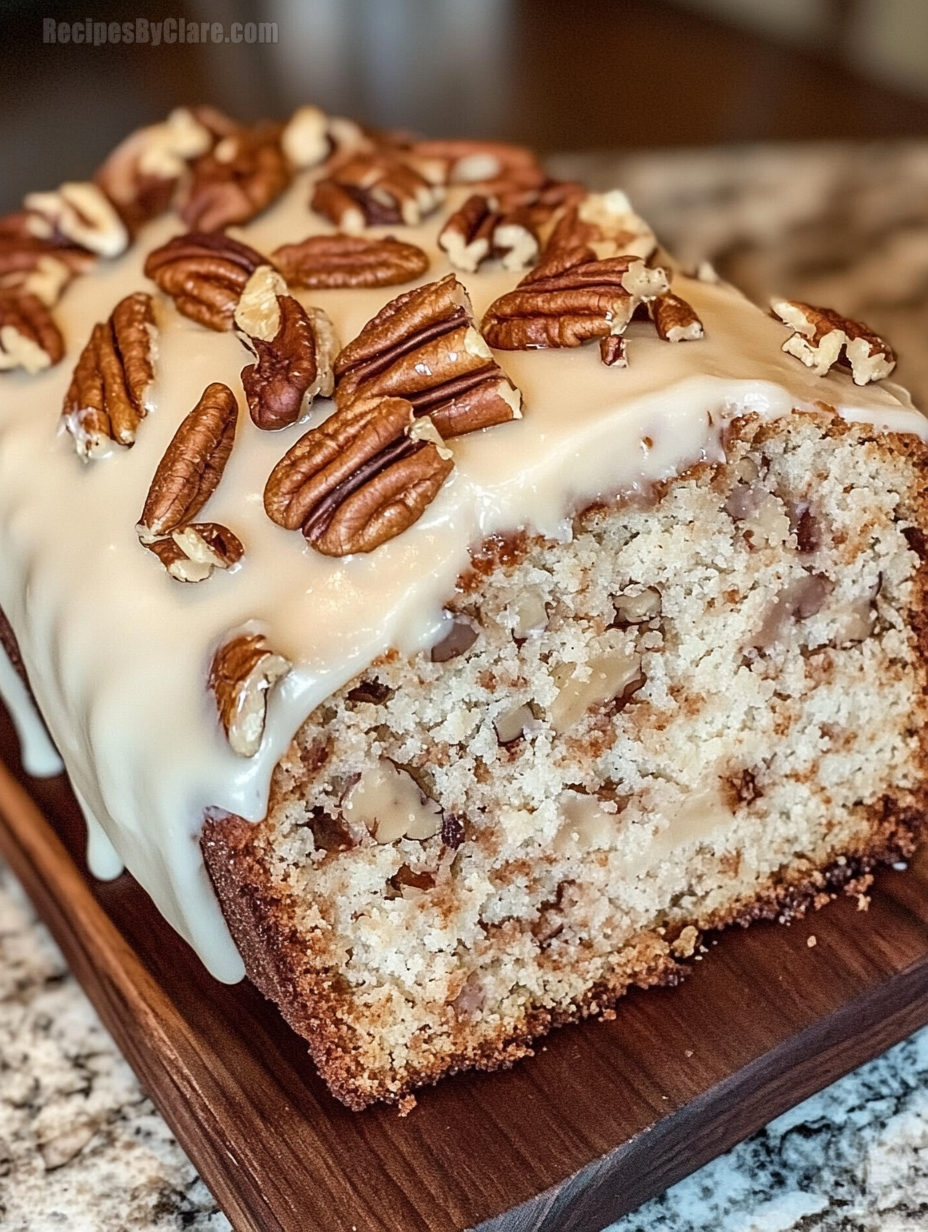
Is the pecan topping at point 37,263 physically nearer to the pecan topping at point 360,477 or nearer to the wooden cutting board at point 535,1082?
the pecan topping at point 360,477

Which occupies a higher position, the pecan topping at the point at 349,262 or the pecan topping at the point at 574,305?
the pecan topping at the point at 574,305

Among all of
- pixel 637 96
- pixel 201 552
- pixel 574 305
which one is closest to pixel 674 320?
pixel 574 305

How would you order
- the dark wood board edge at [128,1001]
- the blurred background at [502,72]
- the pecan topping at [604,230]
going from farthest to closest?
the blurred background at [502,72], the pecan topping at [604,230], the dark wood board edge at [128,1001]

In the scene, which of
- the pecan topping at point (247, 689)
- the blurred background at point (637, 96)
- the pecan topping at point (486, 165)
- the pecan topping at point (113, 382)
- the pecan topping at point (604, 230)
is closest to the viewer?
the pecan topping at point (247, 689)

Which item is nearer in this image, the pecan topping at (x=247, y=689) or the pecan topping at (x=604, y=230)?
the pecan topping at (x=247, y=689)

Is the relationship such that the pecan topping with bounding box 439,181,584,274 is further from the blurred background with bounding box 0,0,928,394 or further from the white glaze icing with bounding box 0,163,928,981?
the blurred background with bounding box 0,0,928,394

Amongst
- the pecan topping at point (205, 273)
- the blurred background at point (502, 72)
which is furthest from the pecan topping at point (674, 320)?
the blurred background at point (502, 72)
